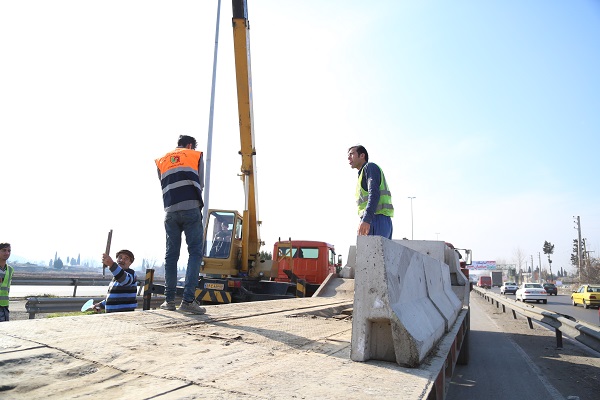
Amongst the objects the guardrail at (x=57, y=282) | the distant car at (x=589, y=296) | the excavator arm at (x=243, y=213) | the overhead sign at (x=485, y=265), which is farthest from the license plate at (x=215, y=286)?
the overhead sign at (x=485, y=265)

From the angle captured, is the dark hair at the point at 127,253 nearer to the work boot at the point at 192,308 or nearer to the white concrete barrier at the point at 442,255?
the work boot at the point at 192,308

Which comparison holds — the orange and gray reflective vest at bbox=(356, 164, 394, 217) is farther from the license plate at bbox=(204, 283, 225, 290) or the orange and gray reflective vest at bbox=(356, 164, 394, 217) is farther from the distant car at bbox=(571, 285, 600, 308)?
the distant car at bbox=(571, 285, 600, 308)

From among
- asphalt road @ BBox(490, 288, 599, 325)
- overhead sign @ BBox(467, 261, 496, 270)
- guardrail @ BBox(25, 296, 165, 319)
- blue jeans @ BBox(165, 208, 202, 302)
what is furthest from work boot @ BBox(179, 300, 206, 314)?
overhead sign @ BBox(467, 261, 496, 270)

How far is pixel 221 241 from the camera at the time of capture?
40.5 ft

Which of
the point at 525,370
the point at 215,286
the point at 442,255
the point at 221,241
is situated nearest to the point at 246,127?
the point at 221,241

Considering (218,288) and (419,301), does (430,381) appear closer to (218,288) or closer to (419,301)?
(419,301)

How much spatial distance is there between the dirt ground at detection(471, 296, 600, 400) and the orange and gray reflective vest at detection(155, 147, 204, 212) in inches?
201

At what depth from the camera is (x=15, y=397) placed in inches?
65.0

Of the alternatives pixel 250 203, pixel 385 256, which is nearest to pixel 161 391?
pixel 385 256

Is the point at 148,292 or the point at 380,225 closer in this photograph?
the point at 380,225

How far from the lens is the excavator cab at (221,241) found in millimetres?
12039

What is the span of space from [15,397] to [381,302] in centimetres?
171

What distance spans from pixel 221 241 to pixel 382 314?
10367mm

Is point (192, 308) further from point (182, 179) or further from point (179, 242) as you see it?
point (182, 179)
